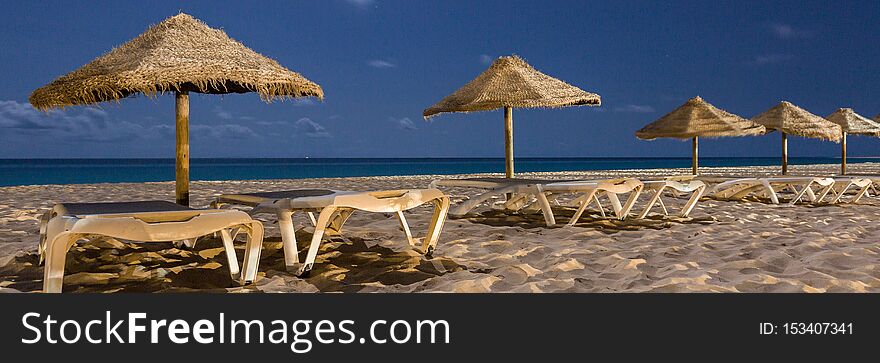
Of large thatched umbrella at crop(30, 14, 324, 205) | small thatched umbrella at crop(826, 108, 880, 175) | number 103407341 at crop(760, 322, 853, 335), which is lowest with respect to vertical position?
number 103407341 at crop(760, 322, 853, 335)

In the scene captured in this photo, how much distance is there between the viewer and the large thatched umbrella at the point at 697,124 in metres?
9.59

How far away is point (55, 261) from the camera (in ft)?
7.34

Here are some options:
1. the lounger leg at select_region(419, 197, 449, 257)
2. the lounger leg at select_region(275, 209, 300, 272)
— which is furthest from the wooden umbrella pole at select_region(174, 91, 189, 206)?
the lounger leg at select_region(419, 197, 449, 257)

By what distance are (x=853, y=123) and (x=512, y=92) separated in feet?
38.3

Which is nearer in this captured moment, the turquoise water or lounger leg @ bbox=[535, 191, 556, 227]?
lounger leg @ bbox=[535, 191, 556, 227]

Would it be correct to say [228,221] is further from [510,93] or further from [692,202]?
[510,93]

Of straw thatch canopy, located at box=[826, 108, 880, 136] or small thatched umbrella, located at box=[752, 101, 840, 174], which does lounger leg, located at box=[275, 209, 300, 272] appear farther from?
straw thatch canopy, located at box=[826, 108, 880, 136]

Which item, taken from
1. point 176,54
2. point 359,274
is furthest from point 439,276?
point 176,54

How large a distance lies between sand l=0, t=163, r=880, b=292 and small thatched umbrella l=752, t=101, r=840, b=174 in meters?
7.46

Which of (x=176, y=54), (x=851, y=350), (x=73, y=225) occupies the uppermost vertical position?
(x=176, y=54)

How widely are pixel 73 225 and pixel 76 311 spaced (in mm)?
336

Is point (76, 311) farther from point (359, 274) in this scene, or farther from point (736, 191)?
point (736, 191)

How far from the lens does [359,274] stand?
2.96m

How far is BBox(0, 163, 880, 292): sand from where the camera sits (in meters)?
2.72
